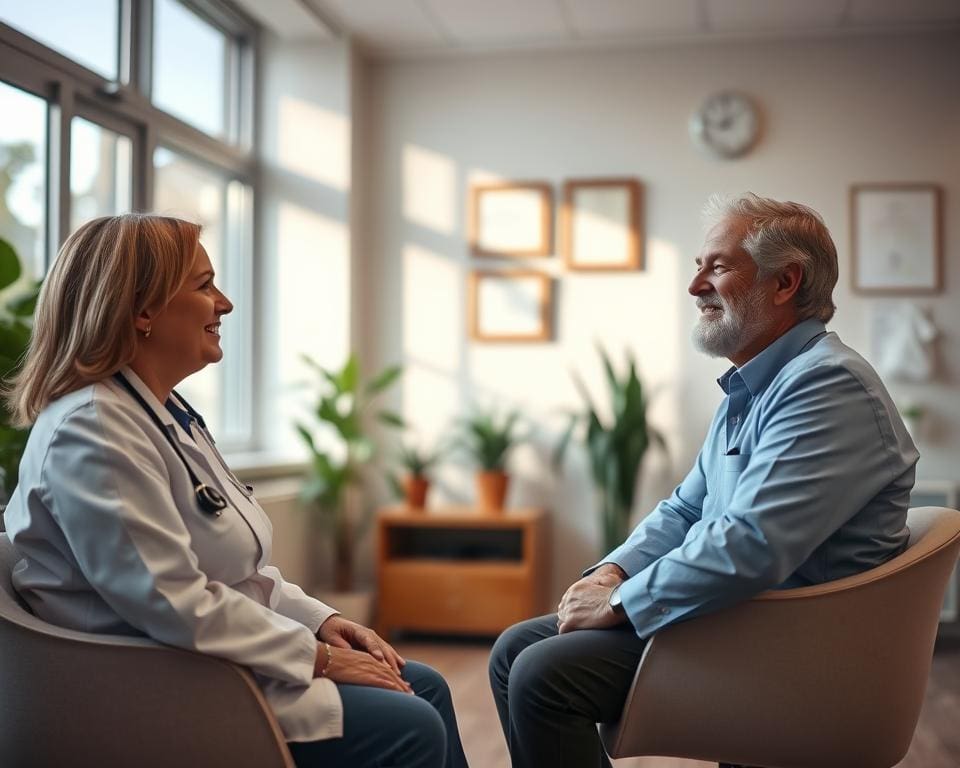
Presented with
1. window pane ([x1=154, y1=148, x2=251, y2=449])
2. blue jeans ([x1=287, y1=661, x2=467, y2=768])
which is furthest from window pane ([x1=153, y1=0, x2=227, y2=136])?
blue jeans ([x1=287, y1=661, x2=467, y2=768])

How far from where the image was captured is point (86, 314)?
162cm

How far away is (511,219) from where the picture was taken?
5.20 metres

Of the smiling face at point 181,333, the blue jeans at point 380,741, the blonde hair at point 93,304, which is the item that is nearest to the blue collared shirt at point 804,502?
the blue jeans at point 380,741

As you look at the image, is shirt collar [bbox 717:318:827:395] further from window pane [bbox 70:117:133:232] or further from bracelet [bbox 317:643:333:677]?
window pane [bbox 70:117:133:232]

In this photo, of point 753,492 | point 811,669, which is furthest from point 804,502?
point 811,669

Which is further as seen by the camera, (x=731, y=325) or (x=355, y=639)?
(x=731, y=325)

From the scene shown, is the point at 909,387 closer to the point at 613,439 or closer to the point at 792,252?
the point at 613,439

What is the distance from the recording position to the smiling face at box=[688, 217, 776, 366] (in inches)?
82.1

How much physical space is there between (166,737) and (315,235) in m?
3.84

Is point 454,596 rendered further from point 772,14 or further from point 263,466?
point 772,14

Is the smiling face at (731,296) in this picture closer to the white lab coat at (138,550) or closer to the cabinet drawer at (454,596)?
the white lab coat at (138,550)

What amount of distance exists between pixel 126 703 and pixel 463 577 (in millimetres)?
3270

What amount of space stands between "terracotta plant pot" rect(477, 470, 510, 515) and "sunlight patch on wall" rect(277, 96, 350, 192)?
5.11 feet

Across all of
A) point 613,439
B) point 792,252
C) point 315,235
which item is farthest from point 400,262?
point 792,252
